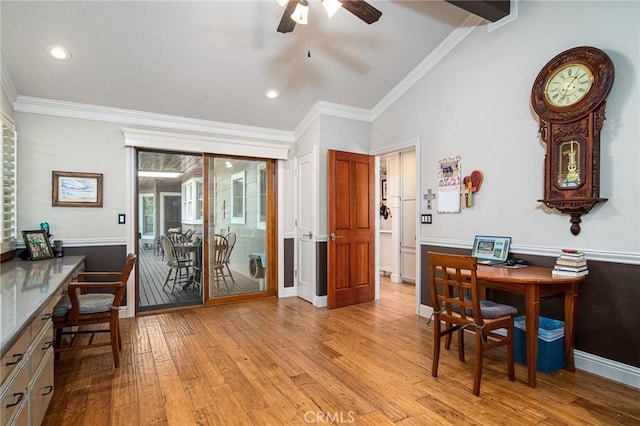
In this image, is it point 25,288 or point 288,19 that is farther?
point 288,19

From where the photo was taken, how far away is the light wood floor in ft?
6.73

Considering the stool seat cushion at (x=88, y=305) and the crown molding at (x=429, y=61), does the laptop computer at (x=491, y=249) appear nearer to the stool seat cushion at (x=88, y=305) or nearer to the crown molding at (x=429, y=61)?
the crown molding at (x=429, y=61)

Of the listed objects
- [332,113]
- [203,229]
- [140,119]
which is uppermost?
[332,113]

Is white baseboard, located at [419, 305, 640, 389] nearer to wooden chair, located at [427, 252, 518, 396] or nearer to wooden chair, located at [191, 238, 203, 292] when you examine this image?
wooden chair, located at [427, 252, 518, 396]

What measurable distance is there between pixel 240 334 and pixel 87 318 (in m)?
1.36

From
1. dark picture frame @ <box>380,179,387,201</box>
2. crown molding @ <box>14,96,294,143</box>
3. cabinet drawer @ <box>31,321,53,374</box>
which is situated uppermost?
crown molding @ <box>14,96,294,143</box>

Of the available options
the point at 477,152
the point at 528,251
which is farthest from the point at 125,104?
the point at 528,251

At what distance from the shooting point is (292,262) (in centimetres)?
502

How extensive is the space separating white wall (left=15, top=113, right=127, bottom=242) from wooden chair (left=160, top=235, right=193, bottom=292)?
0.59 metres

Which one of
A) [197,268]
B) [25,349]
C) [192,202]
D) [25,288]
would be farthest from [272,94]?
[25,349]

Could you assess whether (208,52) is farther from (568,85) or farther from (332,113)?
(568,85)

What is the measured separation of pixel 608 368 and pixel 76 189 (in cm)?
531

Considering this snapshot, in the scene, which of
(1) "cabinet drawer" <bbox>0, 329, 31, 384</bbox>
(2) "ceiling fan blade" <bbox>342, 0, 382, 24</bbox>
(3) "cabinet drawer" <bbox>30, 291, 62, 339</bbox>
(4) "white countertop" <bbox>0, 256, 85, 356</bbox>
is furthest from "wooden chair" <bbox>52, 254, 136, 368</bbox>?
(2) "ceiling fan blade" <bbox>342, 0, 382, 24</bbox>

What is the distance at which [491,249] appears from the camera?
318 centimetres
